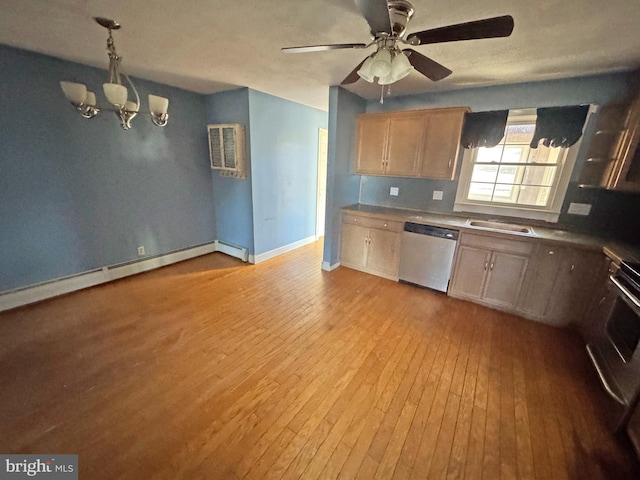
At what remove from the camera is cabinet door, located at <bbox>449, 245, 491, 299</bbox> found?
2.83 metres

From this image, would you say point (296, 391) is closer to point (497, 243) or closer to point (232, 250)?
point (497, 243)

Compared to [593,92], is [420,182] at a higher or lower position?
lower

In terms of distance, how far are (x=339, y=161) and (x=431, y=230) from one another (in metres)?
1.50

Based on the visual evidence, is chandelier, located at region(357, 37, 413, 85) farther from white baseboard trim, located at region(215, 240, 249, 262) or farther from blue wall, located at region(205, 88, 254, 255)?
white baseboard trim, located at region(215, 240, 249, 262)

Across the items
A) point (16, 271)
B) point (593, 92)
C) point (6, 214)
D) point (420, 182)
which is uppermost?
point (593, 92)

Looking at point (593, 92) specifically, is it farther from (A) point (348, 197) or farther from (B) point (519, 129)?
(A) point (348, 197)

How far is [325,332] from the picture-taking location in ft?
7.93

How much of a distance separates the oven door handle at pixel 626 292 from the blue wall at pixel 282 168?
3.75 m

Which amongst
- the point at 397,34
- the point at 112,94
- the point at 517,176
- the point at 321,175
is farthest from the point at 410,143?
the point at 112,94

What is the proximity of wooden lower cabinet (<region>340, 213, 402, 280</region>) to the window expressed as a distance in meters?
1.02

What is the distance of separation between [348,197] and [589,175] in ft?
8.65

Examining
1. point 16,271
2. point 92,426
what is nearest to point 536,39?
point 92,426

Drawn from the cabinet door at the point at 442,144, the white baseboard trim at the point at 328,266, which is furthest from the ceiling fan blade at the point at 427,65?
the white baseboard trim at the point at 328,266

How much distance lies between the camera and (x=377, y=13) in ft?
3.72
